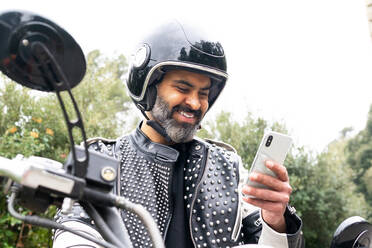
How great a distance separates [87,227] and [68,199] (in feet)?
2.75

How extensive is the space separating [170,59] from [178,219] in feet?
2.74

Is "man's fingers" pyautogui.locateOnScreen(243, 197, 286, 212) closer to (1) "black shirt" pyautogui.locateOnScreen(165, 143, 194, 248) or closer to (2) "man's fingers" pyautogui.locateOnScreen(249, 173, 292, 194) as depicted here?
(2) "man's fingers" pyautogui.locateOnScreen(249, 173, 292, 194)

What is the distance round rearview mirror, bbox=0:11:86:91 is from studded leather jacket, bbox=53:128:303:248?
3.27 ft

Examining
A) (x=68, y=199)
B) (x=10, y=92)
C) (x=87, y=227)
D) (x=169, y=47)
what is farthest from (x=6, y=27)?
(x=10, y=92)

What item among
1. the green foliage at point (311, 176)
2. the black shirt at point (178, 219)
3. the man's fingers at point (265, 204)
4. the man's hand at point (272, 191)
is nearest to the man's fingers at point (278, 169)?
the man's hand at point (272, 191)

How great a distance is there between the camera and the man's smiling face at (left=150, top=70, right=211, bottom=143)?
2104mm

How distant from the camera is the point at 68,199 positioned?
2.88 feet

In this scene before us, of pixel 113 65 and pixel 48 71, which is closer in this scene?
pixel 48 71

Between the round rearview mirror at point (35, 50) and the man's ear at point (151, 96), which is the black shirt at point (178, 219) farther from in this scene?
the round rearview mirror at point (35, 50)

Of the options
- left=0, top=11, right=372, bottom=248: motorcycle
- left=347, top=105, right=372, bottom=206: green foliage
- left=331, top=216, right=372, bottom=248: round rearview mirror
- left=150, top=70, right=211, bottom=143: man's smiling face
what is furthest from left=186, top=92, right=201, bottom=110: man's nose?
left=347, top=105, right=372, bottom=206: green foliage

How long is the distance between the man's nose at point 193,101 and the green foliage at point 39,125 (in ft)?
8.37

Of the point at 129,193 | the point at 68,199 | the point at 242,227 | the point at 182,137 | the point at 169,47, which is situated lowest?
the point at 242,227

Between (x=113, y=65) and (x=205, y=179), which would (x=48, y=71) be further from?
(x=113, y=65)

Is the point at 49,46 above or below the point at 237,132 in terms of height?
above
